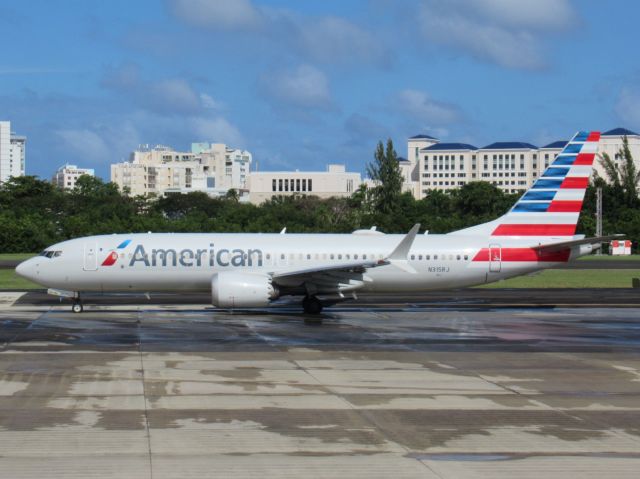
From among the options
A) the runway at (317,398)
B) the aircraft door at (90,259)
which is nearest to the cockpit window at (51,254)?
the aircraft door at (90,259)

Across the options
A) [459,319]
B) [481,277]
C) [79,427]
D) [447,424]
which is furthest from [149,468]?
[481,277]

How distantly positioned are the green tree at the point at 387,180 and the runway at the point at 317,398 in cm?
9632

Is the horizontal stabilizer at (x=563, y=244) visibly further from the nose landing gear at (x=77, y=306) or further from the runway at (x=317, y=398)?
the nose landing gear at (x=77, y=306)

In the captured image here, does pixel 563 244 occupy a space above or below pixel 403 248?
above

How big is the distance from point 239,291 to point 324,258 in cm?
484

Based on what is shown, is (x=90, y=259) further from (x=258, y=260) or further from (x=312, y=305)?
(x=312, y=305)

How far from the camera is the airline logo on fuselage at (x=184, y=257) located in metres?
36.6

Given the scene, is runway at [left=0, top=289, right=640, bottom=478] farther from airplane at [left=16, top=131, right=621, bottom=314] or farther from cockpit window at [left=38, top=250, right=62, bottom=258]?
cockpit window at [left=38, top=250, right=62, bottom=258]

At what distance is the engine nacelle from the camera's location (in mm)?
34781

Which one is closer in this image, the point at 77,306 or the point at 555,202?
the point at 77,306

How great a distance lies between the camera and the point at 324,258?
38.4 m

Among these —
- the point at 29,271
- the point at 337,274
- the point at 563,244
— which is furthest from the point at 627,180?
the point at 29,271

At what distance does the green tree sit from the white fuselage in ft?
289

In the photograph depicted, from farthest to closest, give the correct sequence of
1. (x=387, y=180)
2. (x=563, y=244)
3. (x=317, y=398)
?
1. (x=387, y=180)
2. (x=563, y=244)
3. (x=317, y=398)
